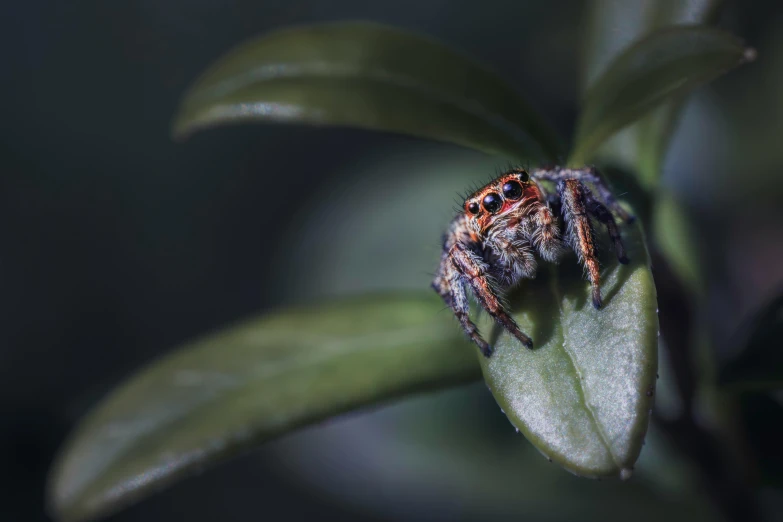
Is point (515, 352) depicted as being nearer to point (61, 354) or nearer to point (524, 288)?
point (524, 288)

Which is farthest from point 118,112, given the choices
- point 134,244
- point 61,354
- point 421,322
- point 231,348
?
point 421,322

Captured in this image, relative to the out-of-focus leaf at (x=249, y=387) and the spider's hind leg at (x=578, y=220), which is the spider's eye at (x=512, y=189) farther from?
the out-of-focus leaf at (x=249, y=387)

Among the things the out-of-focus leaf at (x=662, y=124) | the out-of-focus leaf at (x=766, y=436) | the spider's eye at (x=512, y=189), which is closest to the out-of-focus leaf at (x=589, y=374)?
the spider's eye at (x=512, y=189)

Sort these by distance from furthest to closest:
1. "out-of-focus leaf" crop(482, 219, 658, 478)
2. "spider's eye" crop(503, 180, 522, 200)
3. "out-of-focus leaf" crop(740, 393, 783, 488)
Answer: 1. "out-of-focus leaf" crop(740, 393, 783, 488)
2. "spider's eye" crop(503, 180, 522, 200)
3. "out-of-focus leaf" crop(482, 219, 658, 478)

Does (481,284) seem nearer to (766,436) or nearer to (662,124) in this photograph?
(662,124)

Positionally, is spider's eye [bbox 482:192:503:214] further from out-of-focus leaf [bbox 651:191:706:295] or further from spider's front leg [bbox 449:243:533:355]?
out-of-focus leaf [bbox 651:191:706:295]

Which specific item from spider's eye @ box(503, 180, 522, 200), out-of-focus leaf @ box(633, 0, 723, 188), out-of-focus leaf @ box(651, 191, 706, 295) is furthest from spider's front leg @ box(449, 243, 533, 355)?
out-of-focus leaf @ box(651, 191, 706, 295)

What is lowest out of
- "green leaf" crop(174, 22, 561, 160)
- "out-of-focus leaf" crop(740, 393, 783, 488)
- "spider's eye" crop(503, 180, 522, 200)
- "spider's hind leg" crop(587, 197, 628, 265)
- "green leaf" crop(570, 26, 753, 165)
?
"out-of-focus leaf" crop(740, 393, 783, 488)

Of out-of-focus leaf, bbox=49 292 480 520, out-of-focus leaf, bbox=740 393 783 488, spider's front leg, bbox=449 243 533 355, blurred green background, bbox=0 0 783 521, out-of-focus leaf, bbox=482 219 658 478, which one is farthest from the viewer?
blurred green background, bbox=0 0 783 521
